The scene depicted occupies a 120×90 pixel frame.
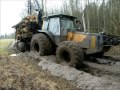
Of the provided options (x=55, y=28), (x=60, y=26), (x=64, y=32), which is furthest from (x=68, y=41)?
(x=55, y=28)

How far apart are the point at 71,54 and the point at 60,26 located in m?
1.92

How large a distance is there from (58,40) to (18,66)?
216cm

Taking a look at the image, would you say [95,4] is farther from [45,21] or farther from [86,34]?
[86,34]

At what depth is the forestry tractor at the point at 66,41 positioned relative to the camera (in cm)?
873

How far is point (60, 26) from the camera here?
10.1m

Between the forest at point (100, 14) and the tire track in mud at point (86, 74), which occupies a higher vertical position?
the forest at point (100, 14)

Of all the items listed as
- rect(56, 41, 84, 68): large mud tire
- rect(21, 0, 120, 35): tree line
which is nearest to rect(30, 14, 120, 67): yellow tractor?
rect(56, 41, 84, 68): large mud tire

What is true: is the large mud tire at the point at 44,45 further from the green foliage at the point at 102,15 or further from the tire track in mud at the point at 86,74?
the green foliage at the point at 102,15

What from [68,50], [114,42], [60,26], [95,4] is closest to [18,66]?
[68,50]

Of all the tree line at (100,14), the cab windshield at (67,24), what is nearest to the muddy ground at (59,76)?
the cab windshield at (67,24)

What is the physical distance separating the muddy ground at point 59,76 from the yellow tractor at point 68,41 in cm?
39

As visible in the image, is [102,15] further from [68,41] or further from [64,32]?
[68,41]

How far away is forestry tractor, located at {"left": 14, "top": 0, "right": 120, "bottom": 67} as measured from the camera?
873 centimetres

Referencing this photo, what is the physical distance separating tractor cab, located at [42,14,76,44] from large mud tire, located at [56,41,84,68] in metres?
1.00
